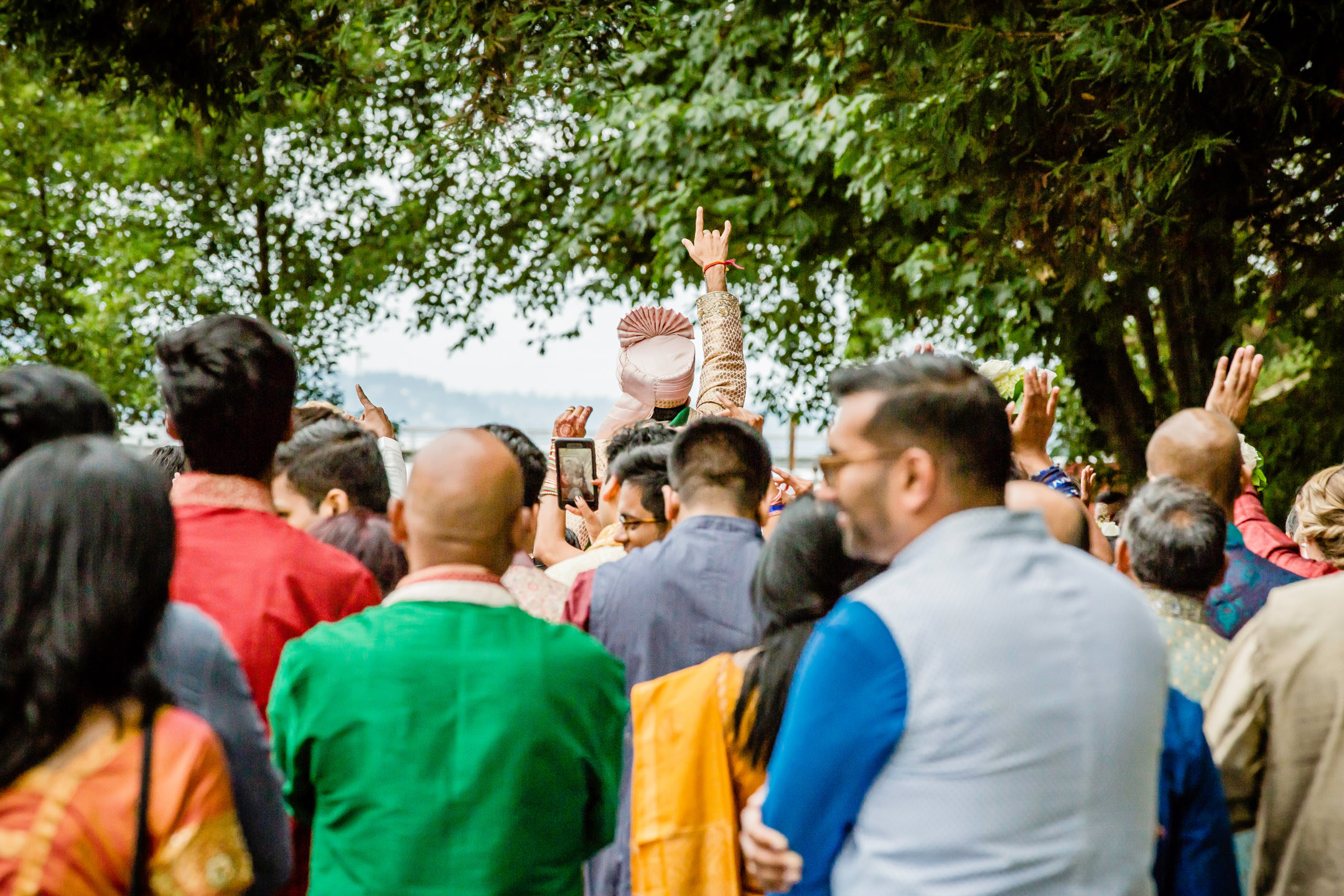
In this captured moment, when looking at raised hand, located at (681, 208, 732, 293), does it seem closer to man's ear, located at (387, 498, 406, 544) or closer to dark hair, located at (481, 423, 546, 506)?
dark hair, located at (481, 423, 546, 506)

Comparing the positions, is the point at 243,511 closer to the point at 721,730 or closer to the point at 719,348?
the point at 721,730

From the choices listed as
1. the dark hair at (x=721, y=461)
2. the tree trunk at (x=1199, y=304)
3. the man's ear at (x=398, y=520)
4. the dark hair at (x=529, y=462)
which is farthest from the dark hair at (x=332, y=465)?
the tree trunk at (x=1199, y=304)

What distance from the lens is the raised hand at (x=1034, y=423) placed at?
414 cm

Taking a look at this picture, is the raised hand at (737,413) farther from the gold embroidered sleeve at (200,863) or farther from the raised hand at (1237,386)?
the gold embroidered sleeve at (200,863)

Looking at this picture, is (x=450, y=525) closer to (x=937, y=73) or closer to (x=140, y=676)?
(x=140, y=676)

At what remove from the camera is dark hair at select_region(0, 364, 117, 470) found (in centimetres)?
236

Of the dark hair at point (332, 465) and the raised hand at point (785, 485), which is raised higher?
the dark hair at point (332, 465)

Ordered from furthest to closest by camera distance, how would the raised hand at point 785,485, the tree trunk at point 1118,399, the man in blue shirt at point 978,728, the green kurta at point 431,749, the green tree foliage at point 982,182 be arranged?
the tree trunk at point 1118,399, the green tree foliage at point 982,182, the raised hand at point 785,485, the green kurta at point 431,749, the man in blue shirt at point 978,728

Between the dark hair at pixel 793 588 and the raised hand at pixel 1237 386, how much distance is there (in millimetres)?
2331

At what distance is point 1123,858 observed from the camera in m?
1.89

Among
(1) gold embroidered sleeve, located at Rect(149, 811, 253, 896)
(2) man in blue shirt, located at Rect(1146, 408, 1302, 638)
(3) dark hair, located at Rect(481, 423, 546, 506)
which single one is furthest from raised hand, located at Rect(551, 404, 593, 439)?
(1) gold embroidered sleeve, located at Rect(149, 811, 253, 896)

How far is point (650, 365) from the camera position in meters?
4.98

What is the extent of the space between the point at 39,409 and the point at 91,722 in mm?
922

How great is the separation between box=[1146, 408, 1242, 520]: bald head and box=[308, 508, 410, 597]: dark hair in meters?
2.15
